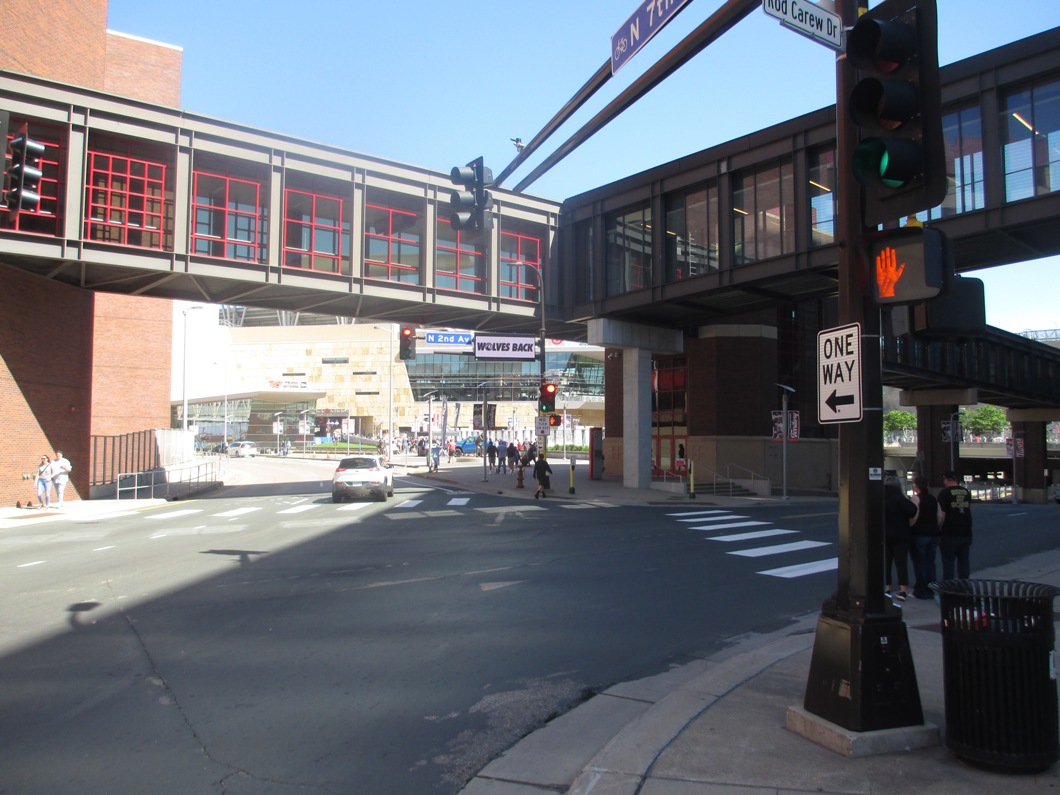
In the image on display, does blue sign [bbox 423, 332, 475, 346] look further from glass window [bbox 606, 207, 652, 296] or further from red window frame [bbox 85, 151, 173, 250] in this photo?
red window frame [bbox 85, 151, 173, 250]

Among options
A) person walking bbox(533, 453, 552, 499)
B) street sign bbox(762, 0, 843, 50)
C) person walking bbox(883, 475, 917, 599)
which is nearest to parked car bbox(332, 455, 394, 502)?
person walking bbox(533, 453, 552, 499)

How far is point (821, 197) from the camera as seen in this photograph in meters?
24.3

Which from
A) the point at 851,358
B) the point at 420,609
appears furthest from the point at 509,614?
the point at 851,358

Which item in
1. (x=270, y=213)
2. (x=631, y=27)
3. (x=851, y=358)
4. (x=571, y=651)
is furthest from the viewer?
(x=270, y=213)

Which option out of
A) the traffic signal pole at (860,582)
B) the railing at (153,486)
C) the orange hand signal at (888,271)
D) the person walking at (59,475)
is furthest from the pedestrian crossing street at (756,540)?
the railing at (153,486)

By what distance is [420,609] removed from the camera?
9.44m

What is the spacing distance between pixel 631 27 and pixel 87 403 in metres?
26.4

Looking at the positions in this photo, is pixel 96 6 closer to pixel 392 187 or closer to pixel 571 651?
pixel 392 187

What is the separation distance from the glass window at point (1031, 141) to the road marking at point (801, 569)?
12309mm

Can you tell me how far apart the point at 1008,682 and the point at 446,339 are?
94.6 ft

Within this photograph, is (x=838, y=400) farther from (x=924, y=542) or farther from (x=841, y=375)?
(x=924, y=542)

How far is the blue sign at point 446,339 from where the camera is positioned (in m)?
31.7

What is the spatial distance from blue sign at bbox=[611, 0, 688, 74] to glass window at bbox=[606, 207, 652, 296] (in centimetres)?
2289

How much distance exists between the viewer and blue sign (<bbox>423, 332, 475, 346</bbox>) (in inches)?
1249
